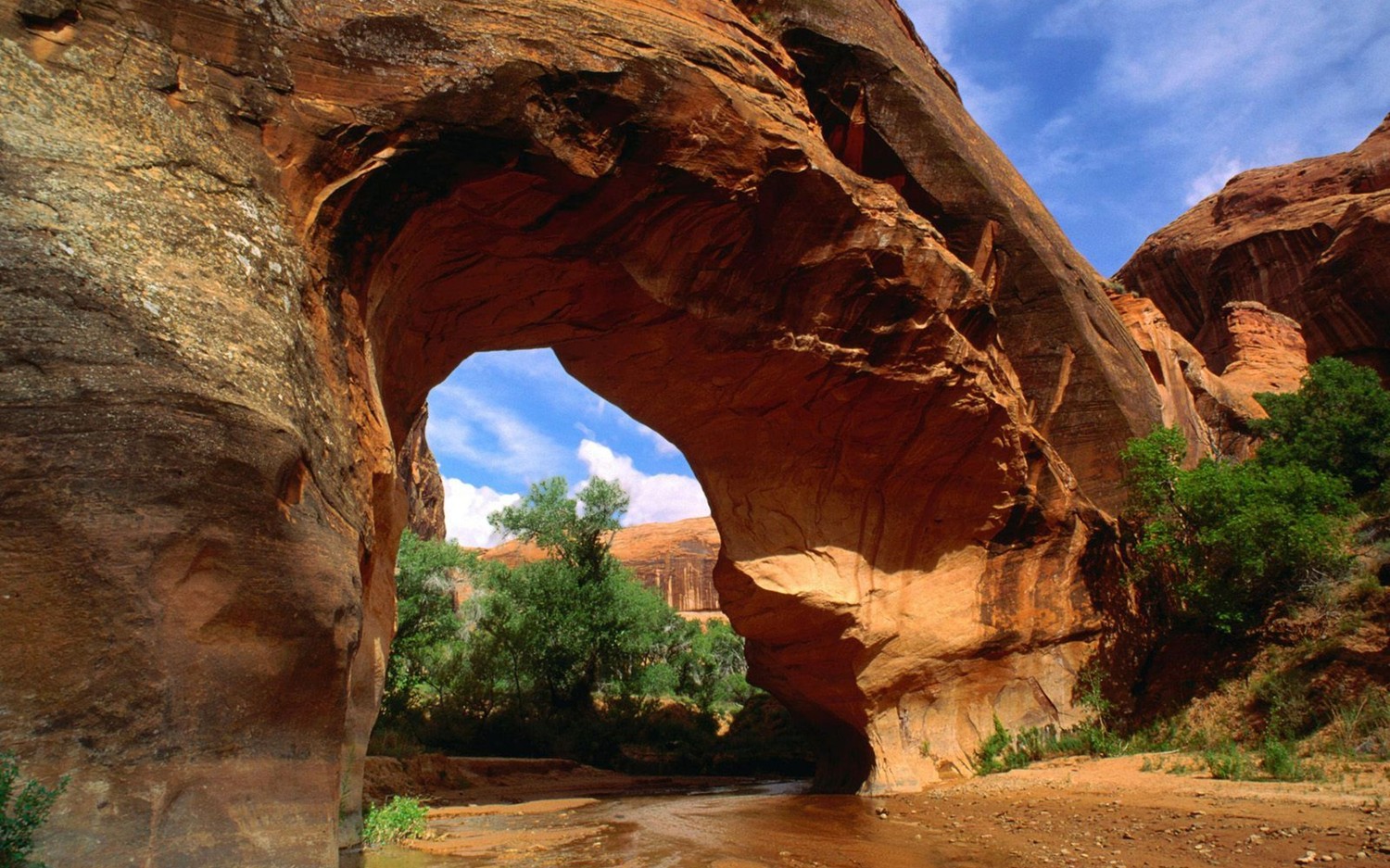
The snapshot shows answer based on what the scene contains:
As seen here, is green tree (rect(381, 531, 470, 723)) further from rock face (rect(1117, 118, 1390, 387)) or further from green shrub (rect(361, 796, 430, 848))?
rock face (rect(1117, 118, 1390, 387))

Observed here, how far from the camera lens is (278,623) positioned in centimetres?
422

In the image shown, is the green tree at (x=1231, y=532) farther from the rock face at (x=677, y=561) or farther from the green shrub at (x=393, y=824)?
the rock face at (x=677, y=561)

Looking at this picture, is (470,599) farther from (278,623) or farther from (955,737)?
(278,623)

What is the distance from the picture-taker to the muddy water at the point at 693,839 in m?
6.28

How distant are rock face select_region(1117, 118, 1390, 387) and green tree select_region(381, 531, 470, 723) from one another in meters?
22.5

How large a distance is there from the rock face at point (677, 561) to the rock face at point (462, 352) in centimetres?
2906

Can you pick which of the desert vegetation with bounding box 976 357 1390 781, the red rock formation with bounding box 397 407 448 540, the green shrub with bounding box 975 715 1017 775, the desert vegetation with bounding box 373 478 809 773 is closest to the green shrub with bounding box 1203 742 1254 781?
the desert vegetation with bounding box 976 357 1390 781

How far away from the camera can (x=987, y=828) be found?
7.69m

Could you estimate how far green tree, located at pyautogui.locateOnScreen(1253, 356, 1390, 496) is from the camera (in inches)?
591

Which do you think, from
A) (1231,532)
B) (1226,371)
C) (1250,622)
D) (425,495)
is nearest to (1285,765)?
(1250,622)

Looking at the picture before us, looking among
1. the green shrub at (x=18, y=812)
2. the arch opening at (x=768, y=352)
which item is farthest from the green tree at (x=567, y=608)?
the green shrub at (x=18, y=812)

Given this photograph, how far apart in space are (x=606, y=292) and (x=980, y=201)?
19.6ft

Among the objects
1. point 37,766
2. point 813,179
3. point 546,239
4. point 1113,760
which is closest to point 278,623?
point 37,766

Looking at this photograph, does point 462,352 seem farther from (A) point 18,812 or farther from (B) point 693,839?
(A) point 18,812
